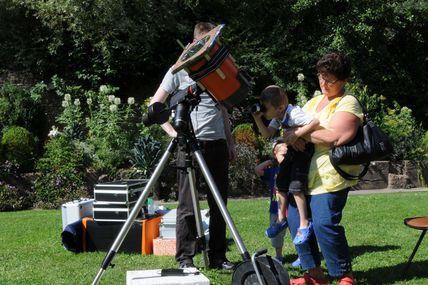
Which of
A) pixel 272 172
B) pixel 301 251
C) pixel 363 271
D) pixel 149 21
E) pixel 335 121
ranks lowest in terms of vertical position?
pixel 363 271

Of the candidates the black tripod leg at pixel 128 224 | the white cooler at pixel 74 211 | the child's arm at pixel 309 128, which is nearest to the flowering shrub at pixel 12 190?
the white cooler at pixel 74 211

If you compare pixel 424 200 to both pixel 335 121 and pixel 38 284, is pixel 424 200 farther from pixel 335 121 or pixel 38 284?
pixel 38 284

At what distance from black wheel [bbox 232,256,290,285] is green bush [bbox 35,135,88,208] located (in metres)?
5.93

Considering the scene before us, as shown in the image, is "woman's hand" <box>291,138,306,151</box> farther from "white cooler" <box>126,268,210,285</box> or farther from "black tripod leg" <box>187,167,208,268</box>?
"white cooler" <box>126,268,210,285</box>

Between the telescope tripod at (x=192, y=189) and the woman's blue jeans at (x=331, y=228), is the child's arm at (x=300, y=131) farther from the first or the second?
the telescope tripod at (x=192, y=189)

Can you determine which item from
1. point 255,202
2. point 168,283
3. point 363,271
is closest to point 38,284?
point 168,283

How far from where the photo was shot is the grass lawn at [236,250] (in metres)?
4.76

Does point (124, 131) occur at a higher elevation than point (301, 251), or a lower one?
higher

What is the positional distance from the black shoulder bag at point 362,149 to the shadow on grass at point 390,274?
1027 mm

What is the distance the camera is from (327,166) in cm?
402

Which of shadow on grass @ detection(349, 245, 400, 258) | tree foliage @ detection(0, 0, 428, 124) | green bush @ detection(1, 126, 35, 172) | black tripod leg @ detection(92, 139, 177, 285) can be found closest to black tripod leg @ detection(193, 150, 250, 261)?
black tripod leg @ detection(92, 139, 177, 285)

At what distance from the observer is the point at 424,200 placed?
866cm

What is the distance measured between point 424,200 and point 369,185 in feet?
6.60

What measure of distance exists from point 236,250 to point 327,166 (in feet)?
6.24
